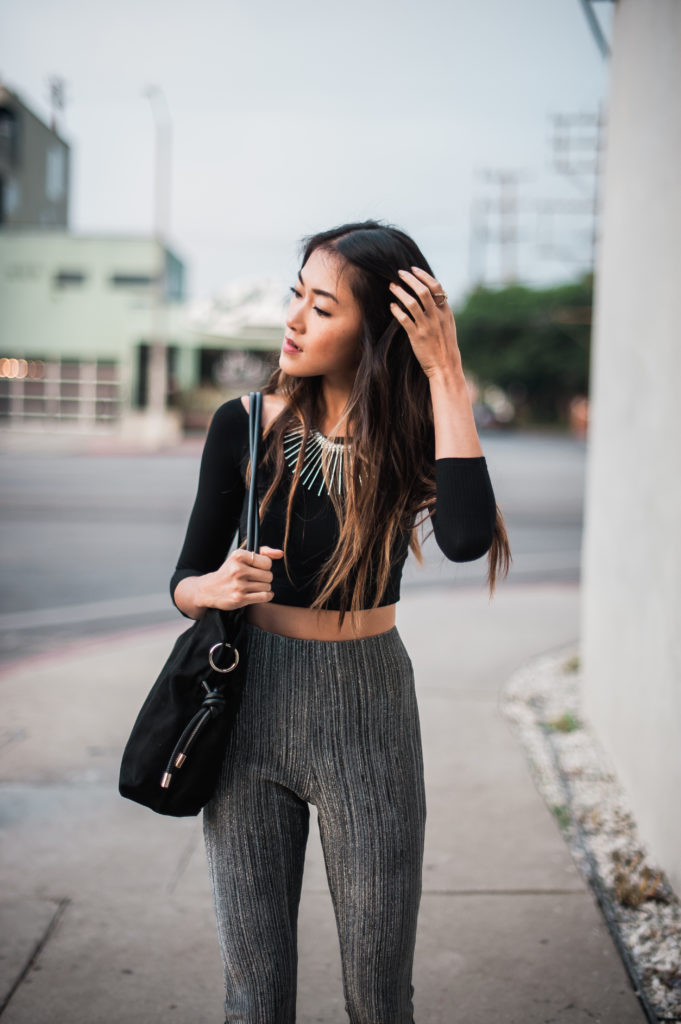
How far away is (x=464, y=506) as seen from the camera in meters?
1.65

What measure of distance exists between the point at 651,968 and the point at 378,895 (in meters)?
1.51

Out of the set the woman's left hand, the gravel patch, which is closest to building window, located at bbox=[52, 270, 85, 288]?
the gravel patch

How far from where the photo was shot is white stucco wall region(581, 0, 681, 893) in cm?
333

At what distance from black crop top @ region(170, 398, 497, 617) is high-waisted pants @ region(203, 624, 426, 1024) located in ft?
0.49

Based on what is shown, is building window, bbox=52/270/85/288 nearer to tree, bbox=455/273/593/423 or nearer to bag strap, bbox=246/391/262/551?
tree, bbox=455/273/593/423

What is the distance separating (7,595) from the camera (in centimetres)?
801

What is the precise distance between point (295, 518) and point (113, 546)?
9.08m

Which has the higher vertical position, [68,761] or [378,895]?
[378,895]

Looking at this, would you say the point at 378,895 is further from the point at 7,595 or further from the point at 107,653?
the point at 7,595

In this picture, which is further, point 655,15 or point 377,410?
point 655,15

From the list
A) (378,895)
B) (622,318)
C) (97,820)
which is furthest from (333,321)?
(622,318)

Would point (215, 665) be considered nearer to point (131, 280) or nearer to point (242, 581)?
point (242, 581)

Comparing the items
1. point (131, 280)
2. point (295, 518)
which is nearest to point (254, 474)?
point (295, 518)

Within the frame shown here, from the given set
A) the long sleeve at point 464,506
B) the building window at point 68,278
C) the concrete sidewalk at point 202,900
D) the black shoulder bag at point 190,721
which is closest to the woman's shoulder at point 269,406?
the black shoulder bag at point 190,721
